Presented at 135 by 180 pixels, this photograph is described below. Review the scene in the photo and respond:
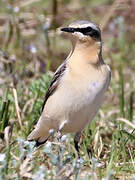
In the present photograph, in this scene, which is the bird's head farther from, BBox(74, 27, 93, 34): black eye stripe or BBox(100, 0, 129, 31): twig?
BBox(100, 0, 129, 31): twig

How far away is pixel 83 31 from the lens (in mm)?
5242

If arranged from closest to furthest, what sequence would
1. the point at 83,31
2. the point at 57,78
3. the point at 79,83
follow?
the point at 79,83
the point at 83,31
the point at 57,78

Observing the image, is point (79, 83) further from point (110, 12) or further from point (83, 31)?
point (110, 12)

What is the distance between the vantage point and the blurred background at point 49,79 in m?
4.98

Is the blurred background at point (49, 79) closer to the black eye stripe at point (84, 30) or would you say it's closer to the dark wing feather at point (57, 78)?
the dark wing feather at point (57, 78)

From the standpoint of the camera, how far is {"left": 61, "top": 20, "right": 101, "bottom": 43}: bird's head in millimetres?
5156

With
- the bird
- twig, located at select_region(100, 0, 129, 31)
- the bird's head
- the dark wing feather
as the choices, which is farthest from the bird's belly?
twig, located at select_region(100, 0, 129, 31)

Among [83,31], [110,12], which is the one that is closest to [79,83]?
[83,31]

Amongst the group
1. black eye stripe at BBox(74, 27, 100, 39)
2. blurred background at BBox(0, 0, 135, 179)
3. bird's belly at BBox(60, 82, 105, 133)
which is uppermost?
black eye stripe at BBox(74, 27, 100, 39)

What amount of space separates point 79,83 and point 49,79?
131 centimetres

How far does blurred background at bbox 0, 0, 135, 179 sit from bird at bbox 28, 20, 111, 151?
37cm

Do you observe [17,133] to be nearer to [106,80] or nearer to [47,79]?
[47,79]

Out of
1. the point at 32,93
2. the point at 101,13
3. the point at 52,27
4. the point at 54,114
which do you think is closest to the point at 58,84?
the point at 54,114

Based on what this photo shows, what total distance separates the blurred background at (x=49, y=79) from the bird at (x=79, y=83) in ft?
1.21
